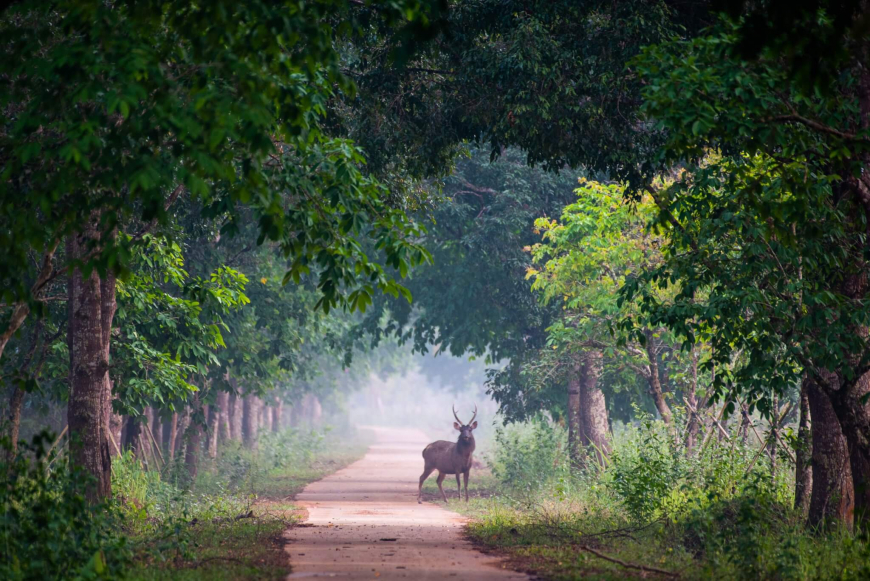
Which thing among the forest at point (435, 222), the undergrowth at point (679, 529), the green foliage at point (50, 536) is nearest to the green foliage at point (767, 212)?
the forest at point (435, 222)

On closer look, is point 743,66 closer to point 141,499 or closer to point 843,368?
point 843,368

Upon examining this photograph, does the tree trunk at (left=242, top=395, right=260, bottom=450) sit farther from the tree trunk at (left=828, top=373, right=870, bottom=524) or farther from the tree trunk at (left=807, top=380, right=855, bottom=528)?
the tree trunk at (left=828, top=373, right=870, bottom=524)

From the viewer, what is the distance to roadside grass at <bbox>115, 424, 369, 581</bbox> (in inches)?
336

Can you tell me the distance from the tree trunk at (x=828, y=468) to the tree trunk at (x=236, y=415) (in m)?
23.8

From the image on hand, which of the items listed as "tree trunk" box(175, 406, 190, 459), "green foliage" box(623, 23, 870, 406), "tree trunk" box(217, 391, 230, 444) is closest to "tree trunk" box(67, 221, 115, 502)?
"green foliage" box(623, 23, 870, 406)

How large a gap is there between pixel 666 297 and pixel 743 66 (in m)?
8.81

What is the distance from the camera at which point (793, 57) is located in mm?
6203

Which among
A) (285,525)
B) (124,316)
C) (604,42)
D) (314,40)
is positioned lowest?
(285,525)

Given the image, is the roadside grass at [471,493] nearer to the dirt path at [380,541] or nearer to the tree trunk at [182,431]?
the dirt path at [380,541]

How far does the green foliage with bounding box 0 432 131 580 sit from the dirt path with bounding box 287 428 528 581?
1.82 m

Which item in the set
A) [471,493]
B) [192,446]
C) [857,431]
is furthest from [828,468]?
[192,446]

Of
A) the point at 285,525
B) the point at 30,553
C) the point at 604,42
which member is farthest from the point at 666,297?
the point at 30,553

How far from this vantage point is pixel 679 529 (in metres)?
11.2

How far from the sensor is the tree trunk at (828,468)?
10.4m
